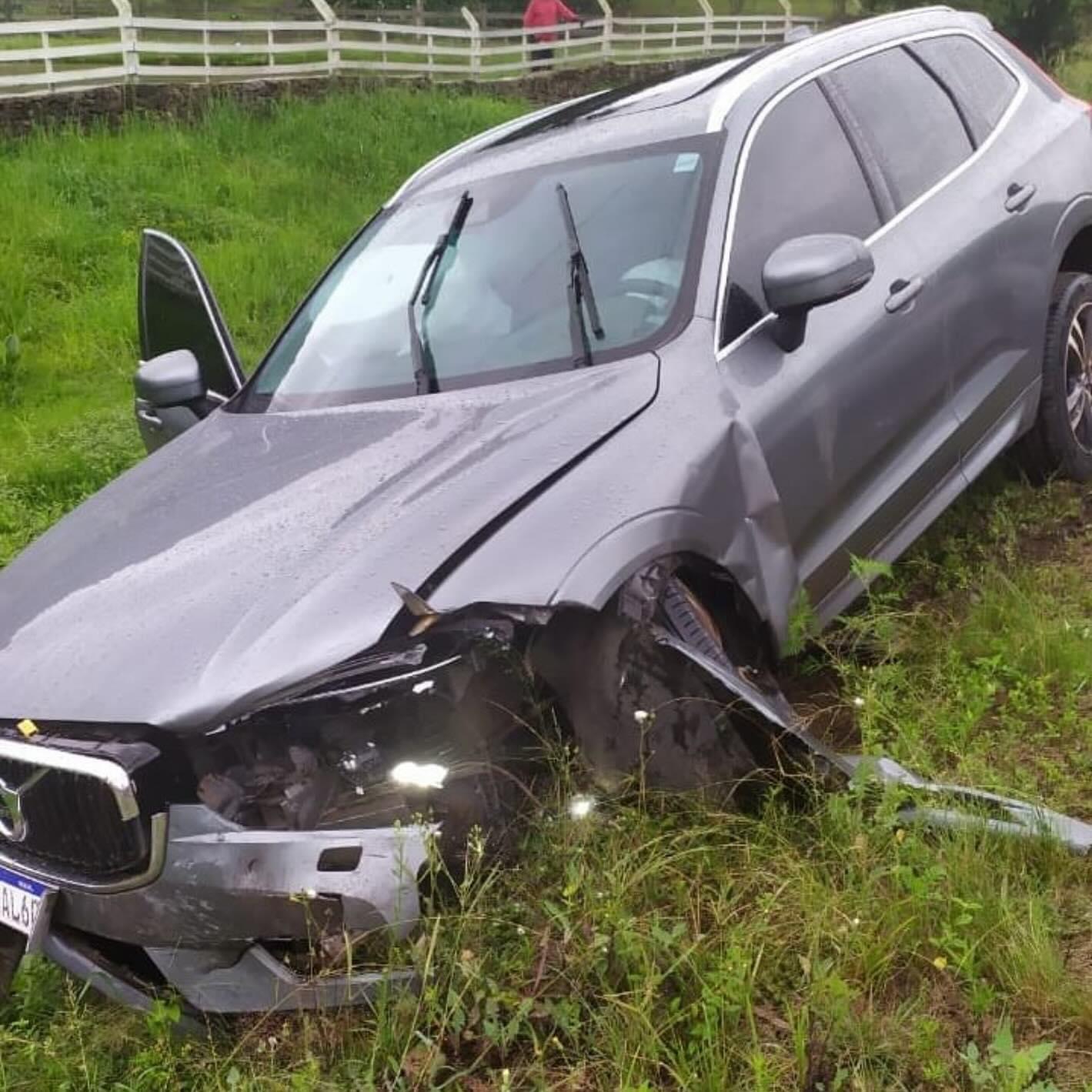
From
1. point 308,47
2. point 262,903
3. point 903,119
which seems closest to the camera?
point 262,903

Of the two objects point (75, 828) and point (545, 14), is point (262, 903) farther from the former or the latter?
point (545, 14)

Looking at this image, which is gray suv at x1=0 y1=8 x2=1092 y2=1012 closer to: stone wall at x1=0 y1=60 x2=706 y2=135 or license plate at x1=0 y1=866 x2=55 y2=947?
license plate at x1=0 y1=866 x2=55 y2=947

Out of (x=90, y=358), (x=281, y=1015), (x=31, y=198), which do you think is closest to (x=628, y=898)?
(x=281, y=1015)

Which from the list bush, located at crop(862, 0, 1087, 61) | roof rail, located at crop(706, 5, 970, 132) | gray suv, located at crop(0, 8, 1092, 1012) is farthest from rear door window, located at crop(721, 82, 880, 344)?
bush, located at crop(862, 0, 1087, 61)

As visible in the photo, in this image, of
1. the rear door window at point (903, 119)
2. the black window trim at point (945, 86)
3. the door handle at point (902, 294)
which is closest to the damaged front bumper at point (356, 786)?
the door handle at point (902, 294)

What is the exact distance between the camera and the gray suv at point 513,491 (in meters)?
2.13

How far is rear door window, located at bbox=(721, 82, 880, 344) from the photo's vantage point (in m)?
3.09

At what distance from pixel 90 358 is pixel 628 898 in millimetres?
6210

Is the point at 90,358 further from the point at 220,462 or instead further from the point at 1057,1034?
the point at 1057,1034

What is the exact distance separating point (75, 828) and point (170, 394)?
6.42 feet

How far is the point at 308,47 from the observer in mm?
14984

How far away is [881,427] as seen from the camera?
3348 mm

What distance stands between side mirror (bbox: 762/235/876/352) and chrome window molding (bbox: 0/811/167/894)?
6.10 ft

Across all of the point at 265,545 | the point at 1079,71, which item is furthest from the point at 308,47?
the point at 265,545
